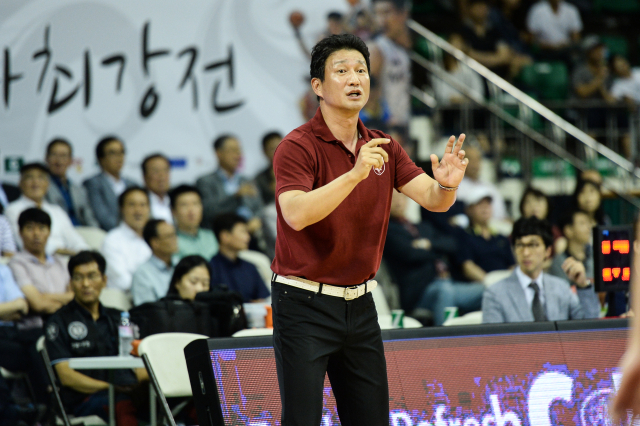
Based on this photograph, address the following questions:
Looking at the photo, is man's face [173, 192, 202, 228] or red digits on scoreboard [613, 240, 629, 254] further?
man's face [173, 192, 202, 228]

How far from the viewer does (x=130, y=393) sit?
16.5 feet

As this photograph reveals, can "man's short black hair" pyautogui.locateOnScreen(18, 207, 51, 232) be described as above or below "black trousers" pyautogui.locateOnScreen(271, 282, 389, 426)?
above

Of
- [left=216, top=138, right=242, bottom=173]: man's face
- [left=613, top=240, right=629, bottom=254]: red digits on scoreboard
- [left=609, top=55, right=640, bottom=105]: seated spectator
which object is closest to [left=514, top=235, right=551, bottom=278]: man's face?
[left=613, top=240, right=629, bottom=254]: red digits on scoreboard

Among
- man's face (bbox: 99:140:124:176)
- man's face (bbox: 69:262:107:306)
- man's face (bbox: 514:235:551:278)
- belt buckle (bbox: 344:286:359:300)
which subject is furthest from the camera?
man's face (bbox: 99:140:124:176)

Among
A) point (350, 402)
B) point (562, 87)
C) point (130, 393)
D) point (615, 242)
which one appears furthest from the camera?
point (562, 87)

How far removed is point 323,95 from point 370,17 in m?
5.90

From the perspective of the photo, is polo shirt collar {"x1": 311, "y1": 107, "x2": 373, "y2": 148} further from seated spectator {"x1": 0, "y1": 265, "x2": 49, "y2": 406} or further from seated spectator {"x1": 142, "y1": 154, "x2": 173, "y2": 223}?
seated spectator {"x1": 142, "y1": 154, "x2": 173, "y2": 223}

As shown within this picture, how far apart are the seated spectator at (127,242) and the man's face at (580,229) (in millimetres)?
3597

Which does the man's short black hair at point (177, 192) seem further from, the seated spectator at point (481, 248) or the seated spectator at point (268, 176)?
the seated spectator at point (481, 248)

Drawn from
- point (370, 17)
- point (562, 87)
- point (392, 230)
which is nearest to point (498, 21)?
point (562, 87)

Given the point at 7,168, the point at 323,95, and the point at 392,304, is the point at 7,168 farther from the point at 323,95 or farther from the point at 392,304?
the point at 323,95

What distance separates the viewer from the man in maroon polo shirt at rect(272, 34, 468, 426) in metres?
2.68

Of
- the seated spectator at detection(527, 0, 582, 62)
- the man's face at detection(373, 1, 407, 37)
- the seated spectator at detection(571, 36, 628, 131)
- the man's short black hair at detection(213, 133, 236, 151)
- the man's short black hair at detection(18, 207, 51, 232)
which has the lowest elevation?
the man's short black hair at detection(18, 207, 51, 232)

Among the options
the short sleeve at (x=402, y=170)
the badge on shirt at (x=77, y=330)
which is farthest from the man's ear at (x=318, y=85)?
the badge on shirt at (x=77, y=330)
